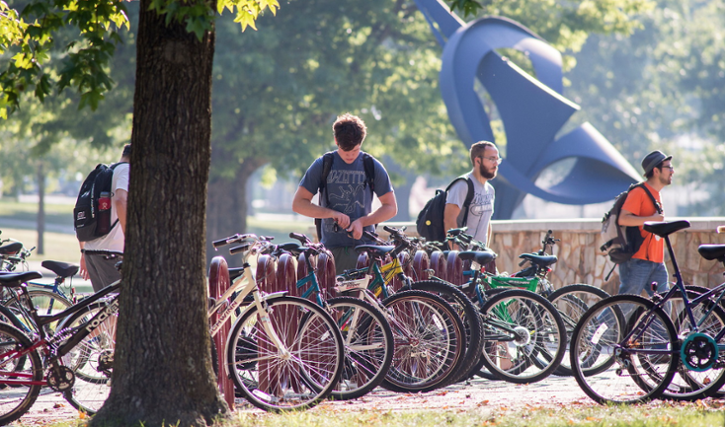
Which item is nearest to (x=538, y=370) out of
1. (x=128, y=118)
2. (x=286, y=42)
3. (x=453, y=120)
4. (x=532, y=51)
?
(x=453, y=120)

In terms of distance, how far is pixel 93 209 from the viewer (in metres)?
6.15

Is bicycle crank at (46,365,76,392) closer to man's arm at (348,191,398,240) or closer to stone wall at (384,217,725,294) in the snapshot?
man's arm at (348,191,398,240)

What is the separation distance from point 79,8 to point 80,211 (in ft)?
6.11

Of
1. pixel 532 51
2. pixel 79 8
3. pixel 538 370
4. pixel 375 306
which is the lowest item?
pixel 538 370

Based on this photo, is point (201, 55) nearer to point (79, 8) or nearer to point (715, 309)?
point (79, 8)

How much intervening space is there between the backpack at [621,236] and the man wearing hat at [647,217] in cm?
3

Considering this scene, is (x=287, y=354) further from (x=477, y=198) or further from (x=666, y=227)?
(x=666, y=227)

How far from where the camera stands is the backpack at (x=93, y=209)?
6125mm

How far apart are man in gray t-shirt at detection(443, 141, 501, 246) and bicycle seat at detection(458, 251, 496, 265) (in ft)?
2.04

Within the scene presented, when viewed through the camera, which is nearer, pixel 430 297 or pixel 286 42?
pixel 430 297

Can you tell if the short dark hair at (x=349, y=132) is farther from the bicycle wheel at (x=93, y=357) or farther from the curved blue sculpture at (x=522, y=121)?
the curved blue sculpture at (x=522, y=121)

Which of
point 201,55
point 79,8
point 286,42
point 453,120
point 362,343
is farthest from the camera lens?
point 286,42

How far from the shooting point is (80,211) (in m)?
6.18

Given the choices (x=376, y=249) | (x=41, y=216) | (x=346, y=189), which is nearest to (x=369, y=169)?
(x=346, y=189)
